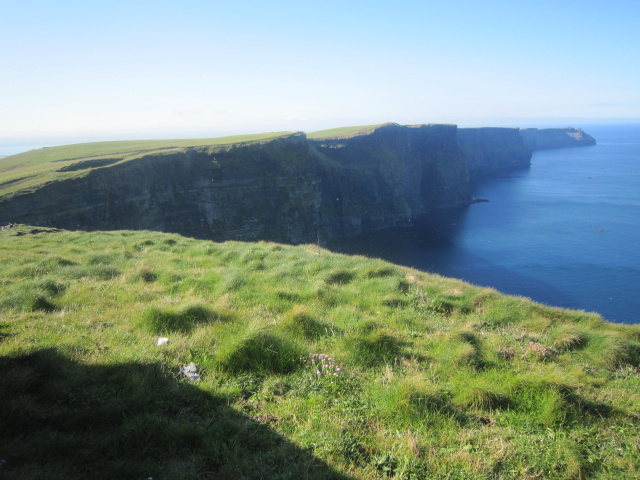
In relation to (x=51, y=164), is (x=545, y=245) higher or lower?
lower

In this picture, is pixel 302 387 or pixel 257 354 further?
pixel 257 354

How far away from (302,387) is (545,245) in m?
71.9

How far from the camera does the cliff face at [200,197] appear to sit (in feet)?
125

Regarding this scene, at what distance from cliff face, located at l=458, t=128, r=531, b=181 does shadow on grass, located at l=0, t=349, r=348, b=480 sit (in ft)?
537

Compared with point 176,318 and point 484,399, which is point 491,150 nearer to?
point 484,399

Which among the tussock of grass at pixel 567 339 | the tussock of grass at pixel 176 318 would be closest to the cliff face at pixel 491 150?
the tussock of grass at pixel 567 339

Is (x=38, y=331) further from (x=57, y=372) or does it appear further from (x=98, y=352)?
(x=57, y=372)

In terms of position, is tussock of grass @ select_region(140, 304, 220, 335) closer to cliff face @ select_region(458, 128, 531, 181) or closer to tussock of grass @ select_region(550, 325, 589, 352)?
tussock of grass @ select_region(550, 325, 589, 352)

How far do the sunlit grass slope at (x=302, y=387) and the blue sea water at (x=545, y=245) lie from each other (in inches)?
1312

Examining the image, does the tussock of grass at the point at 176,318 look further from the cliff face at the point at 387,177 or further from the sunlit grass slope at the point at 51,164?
the cliff face at the point at 387,177

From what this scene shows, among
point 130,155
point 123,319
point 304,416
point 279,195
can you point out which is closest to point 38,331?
point 123,319

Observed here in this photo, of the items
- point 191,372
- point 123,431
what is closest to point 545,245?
point 191,372

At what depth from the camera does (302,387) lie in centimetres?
439

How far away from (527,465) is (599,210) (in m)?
104
